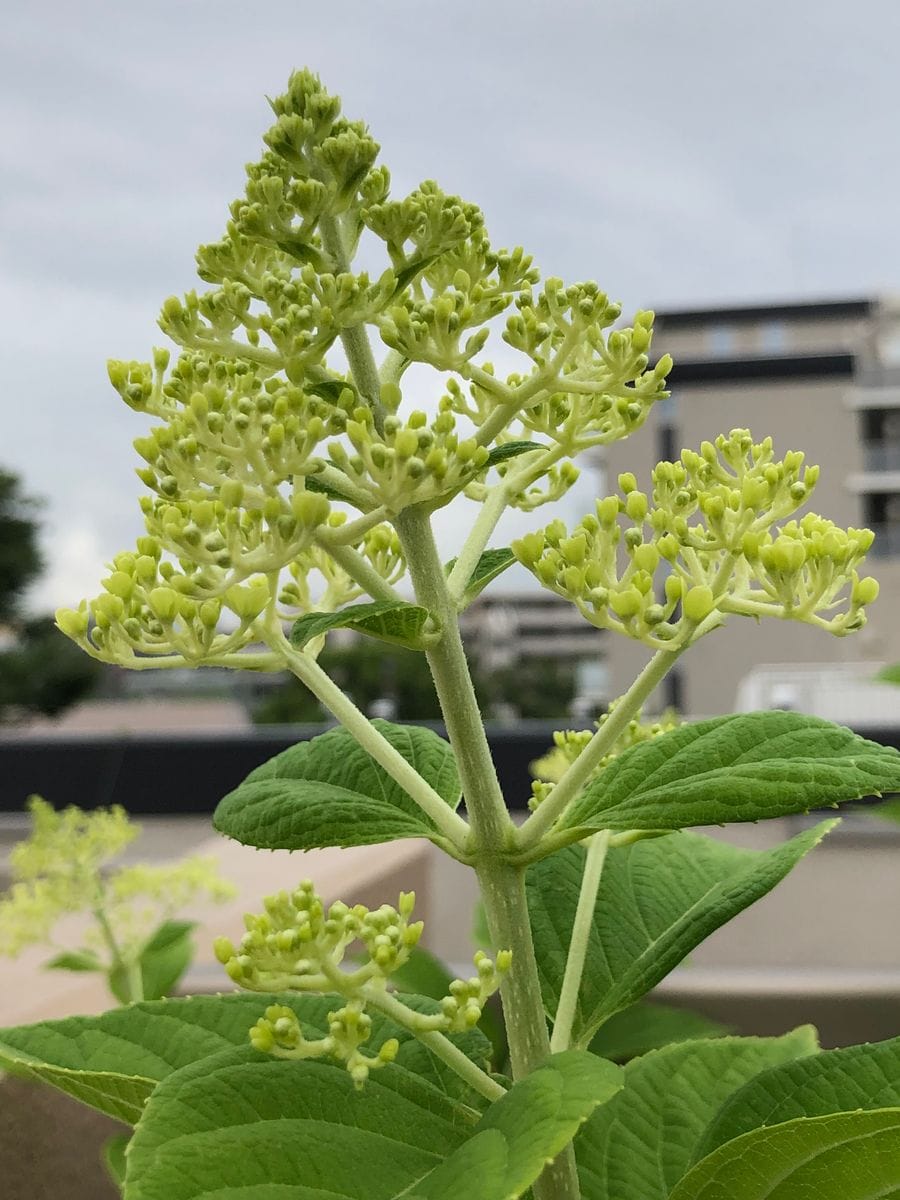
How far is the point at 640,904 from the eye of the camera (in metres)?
0.43

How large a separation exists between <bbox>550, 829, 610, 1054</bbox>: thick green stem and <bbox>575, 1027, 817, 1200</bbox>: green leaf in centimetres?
6

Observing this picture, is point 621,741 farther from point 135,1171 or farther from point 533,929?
point 135,1171

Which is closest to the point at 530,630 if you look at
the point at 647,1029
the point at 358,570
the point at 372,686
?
the point at 372,686

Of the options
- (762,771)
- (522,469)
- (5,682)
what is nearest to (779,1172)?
(762,771)

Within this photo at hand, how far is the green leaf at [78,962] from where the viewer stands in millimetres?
1033

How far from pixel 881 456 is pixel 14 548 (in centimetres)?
1075

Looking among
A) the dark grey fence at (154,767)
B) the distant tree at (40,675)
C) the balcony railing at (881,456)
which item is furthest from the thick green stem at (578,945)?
the balcony railing at (881,456)

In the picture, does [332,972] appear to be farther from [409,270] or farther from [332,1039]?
[409,270]

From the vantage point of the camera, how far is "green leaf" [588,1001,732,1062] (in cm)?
104

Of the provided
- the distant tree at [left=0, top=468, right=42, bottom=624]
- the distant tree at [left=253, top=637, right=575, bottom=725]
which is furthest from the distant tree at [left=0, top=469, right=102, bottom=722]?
the distant tree at [left=253, top=637, right=575, bottom=725]

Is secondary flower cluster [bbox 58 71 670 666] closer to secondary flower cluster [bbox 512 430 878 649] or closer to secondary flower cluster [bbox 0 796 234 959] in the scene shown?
secondary flower cluster [bbox 512 430 878 649]

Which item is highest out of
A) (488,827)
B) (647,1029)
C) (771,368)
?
(771,368)

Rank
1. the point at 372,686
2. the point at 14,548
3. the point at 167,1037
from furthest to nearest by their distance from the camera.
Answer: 1. the point at 372,686
2. the point at 14,548
3. the point at 167,1037

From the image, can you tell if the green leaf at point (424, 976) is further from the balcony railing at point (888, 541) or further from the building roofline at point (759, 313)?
the building roofline at point (759, 313)
